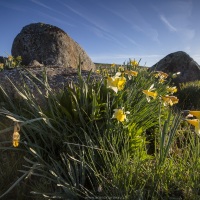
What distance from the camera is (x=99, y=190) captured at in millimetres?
1959

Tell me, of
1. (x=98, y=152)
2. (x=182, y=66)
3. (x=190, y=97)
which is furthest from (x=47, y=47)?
(x=98, y=152)

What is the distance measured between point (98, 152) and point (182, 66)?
10283 millimetres

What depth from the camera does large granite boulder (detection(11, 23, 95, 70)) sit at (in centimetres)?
876

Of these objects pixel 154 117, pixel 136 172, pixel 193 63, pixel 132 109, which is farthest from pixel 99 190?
pixel 193 63

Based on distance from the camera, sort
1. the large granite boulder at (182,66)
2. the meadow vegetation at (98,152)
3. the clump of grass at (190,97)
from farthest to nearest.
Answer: the large granite boulder at (182,66)
the clump of grass at (190,97)
the meadow vegetation at (98,152)

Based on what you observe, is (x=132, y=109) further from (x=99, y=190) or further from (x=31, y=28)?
(x=31, y=28)

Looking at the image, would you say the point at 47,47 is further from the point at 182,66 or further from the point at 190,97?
the point at 182,66

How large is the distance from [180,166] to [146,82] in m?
2.37

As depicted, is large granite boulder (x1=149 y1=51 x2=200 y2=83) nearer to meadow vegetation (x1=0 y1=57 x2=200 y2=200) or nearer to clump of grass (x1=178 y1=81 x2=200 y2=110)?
clump of grass (x1=178 y1=81 x2=200 y2=110)

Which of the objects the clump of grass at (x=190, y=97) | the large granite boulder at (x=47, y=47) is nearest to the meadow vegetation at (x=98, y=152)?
the clump of grass at (x=190, y=97)

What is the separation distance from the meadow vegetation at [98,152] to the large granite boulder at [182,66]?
8.26 metres

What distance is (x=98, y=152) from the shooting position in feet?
6.93

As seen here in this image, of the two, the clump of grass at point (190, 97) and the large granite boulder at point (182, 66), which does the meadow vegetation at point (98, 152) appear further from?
the large granite boulder at point (182, 66)

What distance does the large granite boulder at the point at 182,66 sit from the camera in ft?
37.4
